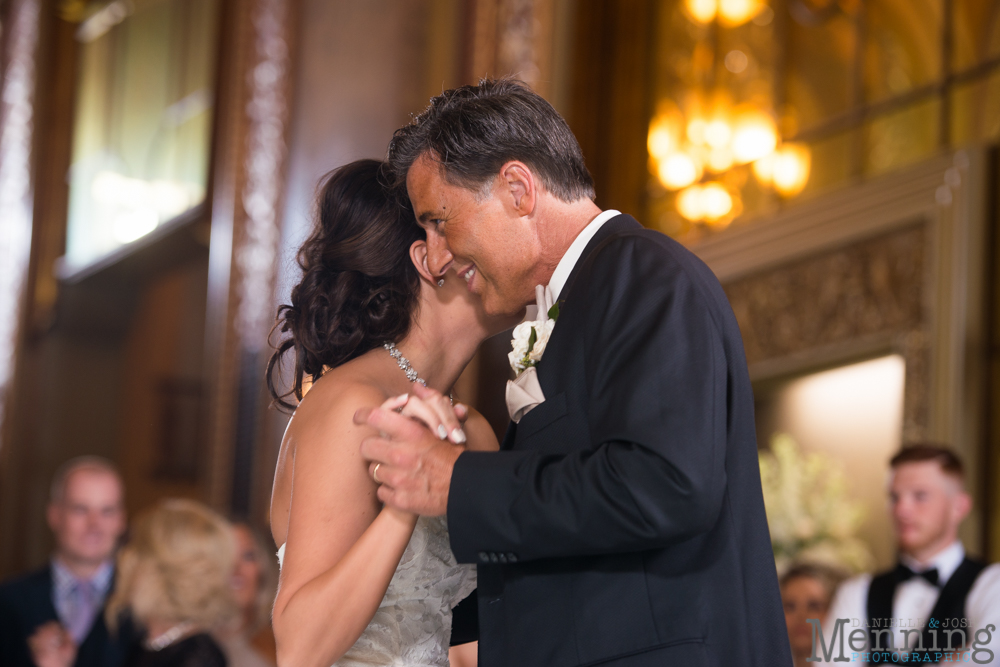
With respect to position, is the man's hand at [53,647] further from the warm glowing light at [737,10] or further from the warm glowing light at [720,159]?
the warm glowing light at [737,10]

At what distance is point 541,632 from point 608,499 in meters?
0.29

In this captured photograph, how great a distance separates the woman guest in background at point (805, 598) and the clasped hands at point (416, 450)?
10.1 feet

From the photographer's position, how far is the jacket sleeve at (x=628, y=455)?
1549 mm

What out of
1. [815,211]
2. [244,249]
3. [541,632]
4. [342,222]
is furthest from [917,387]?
[541,632]

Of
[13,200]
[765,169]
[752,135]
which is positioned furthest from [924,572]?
[13,200]

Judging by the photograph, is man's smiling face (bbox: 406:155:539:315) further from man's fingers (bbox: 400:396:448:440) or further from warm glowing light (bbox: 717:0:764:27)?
warm glowing light (bbox: 717:0:764:27)

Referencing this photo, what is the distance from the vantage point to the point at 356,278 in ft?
7.87

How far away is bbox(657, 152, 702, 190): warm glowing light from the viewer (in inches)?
298

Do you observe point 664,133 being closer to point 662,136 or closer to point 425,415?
point 662,136

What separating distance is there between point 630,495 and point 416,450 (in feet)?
1.32

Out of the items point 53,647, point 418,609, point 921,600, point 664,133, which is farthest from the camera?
point 664,133

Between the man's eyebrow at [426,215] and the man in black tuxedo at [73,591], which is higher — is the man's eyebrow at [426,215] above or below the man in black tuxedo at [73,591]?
above

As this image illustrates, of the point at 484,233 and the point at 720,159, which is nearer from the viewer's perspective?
the point at 484,233

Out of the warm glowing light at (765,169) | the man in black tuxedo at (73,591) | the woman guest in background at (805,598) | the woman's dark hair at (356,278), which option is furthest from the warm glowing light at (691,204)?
the woman's dark hair at (356,278)
